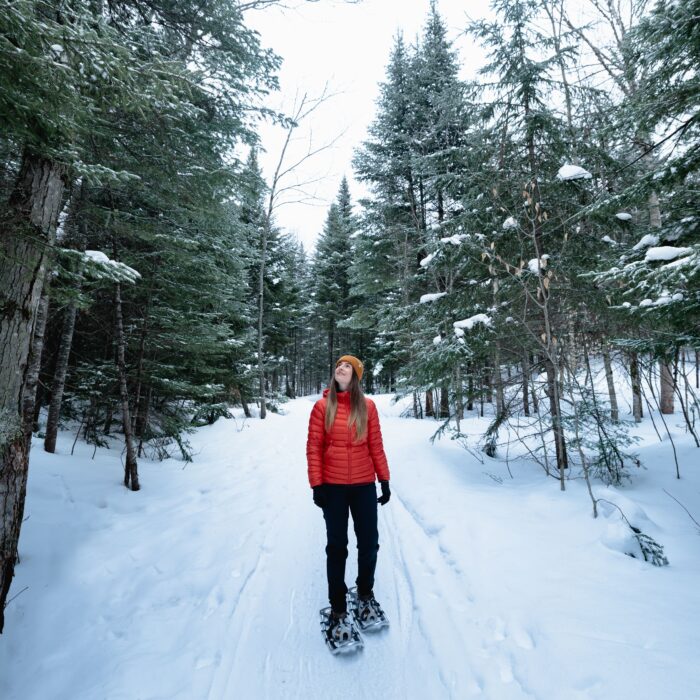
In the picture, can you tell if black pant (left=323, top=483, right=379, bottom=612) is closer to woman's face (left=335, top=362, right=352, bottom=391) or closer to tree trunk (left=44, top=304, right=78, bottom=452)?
woman's face (left=335, top=362, right=352, bottom=391)

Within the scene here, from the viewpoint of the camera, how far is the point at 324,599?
3344mm

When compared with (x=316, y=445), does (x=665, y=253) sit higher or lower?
higher

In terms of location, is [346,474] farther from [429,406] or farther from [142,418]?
[429,406]

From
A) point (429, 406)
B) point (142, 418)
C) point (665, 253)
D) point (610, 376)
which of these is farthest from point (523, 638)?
point (429, 406)

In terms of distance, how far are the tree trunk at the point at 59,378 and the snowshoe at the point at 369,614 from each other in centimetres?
596

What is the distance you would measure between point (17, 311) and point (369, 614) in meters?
4.07

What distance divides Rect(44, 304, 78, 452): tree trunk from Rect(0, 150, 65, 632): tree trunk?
315 centimetres

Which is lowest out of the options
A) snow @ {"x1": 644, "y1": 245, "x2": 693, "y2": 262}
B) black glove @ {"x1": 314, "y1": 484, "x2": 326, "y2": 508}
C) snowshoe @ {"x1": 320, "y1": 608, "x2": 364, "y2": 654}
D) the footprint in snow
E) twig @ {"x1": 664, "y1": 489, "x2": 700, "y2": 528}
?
snowshoe @ {"x1": 320, "y1": 608, "x2": 364, "y2": 654}

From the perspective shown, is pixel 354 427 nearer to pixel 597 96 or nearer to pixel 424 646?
pixel 424 646

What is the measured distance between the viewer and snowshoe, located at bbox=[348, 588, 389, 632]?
2.89 meters

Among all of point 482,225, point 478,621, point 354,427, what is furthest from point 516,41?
point 478,621

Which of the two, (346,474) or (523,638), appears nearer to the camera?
Result: (523,638)

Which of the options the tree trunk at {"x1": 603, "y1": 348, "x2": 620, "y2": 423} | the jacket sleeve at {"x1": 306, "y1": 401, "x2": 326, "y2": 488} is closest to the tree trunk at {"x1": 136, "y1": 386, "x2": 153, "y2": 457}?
the jacket sleeve at {"x1": 306, "y1": 401, "x2": 326, "y2": 488}

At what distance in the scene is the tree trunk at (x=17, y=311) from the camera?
9.53ft
